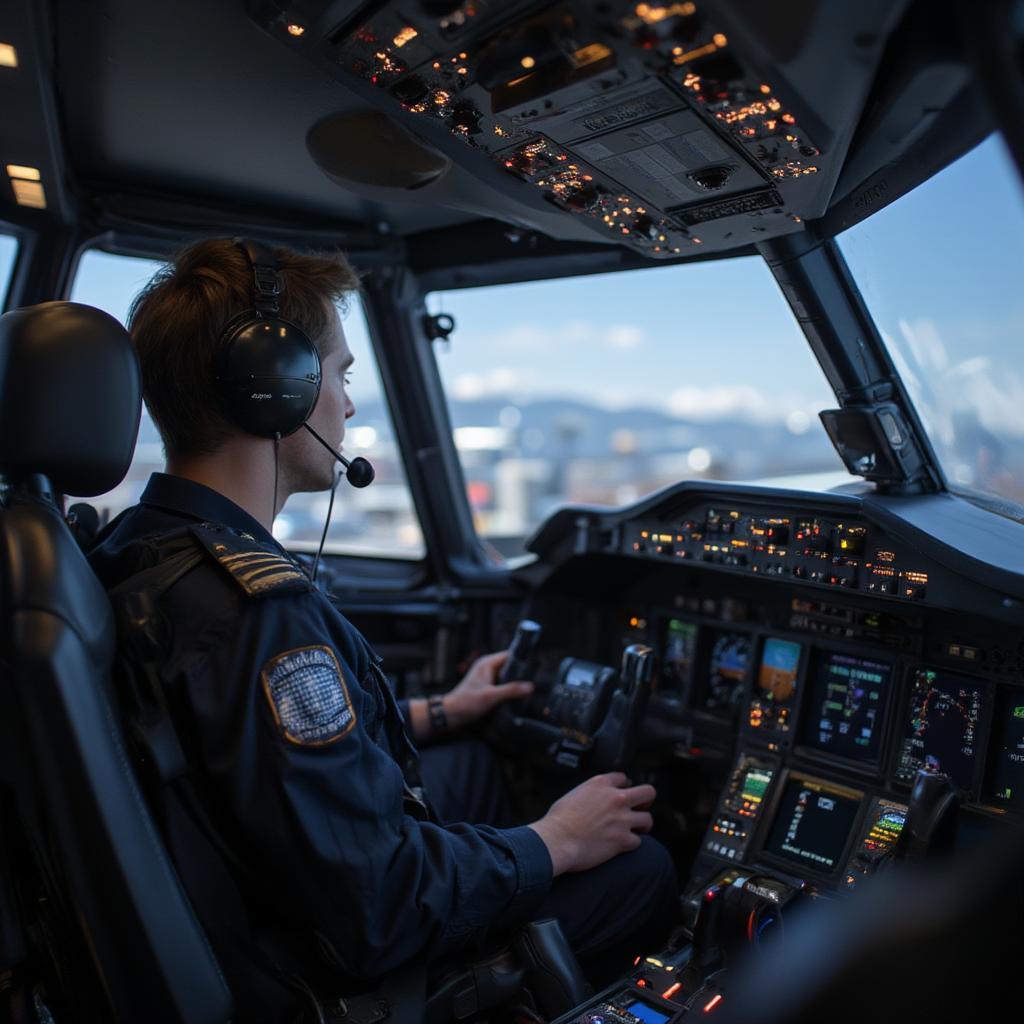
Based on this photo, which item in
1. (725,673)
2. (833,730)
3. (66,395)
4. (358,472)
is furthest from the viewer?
(725,673)

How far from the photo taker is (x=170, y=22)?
1.79m

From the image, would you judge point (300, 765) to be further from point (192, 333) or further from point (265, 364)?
point (192, 333)

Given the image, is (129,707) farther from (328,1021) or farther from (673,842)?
(673,842)

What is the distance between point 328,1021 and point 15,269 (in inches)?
98.8

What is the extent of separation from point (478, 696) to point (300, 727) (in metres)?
1.26

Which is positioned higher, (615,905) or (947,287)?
(947,287)

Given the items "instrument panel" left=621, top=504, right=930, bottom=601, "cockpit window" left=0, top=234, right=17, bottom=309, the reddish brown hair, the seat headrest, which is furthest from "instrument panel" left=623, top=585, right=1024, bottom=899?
"cockpit window" left=0, top=234, right=17, bottom=309

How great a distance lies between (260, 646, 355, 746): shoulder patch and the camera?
1170mm

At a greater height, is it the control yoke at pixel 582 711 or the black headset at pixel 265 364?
the black headset at pixel 265 364

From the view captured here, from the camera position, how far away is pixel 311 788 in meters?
1.16

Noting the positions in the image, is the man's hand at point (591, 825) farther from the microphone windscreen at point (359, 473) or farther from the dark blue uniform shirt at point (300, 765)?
the microphone windscreen at point (359, 473)

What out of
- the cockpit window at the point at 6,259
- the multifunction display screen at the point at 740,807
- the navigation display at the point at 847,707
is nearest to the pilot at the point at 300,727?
the multifunction display screen at the point at 740,807

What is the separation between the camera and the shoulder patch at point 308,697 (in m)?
1.17

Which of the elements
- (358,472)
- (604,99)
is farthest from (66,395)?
(604,99)
